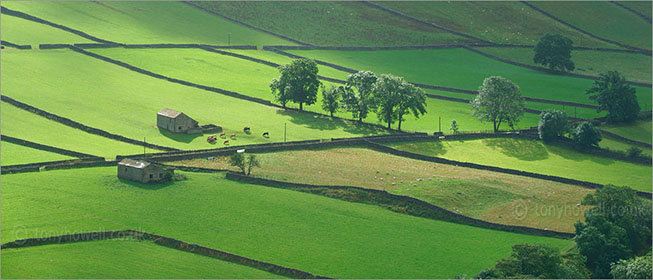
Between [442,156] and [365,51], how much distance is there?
68.6 metres

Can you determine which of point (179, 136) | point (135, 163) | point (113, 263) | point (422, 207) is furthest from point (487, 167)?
point (113, 263)

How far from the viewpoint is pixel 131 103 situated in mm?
147000

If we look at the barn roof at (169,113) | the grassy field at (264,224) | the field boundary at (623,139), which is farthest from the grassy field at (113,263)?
the field boundary at (623,139)

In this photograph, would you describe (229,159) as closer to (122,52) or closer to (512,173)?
(512,173)

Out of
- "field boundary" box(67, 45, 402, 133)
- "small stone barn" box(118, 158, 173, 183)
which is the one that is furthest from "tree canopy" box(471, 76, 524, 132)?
"small stone barn" box(118, 158, 173, 183)

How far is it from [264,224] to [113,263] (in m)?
17.5

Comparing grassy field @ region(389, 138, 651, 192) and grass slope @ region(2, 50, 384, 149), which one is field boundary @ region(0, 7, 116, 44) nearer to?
grass slope @ region(2, 50, 384, 149)

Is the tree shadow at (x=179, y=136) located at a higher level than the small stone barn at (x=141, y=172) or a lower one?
higher

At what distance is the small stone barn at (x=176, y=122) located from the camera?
134500mm

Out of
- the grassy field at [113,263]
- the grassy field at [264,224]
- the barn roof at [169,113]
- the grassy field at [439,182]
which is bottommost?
the grassy field at [113,263]

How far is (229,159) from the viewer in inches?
4771

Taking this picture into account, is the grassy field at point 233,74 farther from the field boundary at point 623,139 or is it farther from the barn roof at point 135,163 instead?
the barn roof at point 135,163

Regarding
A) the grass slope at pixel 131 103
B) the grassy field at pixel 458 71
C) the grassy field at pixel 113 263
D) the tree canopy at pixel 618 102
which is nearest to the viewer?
the grassy field at pixel 113 263

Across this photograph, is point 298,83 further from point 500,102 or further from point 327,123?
point 500,102
